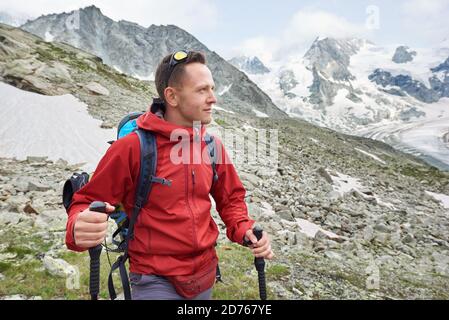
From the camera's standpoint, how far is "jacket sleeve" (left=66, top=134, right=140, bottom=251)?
9.41 feet

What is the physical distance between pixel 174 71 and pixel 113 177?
1.16 meters

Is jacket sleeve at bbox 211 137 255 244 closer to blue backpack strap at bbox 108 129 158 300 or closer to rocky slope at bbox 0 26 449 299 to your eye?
blue backpack strap at bbox 108 129 158 300

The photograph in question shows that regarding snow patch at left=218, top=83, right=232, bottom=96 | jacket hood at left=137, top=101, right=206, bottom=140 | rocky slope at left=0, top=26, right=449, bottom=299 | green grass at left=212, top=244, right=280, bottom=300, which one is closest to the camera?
jacket hood at left=137, top=101, right=206, bottom=140

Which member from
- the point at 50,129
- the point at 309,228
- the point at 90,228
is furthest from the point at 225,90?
the point at 90,228

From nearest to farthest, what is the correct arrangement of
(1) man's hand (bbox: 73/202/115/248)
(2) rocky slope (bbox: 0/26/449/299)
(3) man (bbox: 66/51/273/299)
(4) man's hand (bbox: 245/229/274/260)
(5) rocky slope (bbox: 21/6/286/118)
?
1. (1) man's hand (bbox: 73/202/115/248)
2. (3) man (bbox: 66/51/273/299)
3. (4) man's hand (bbox: 245/229/274/260)
4. (2) rocky slope (bbox: 0/26/449/299)
5. (5) rocky slope (bbox: 21/6/286/118)

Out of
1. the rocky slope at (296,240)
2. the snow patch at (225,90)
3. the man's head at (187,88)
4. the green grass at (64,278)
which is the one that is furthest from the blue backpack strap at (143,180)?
the snow patch at (225,90)

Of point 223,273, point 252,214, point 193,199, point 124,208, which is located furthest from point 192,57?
→ point 252,214

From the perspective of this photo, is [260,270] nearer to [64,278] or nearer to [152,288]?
[152,288]

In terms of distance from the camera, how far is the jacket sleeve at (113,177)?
2.87 m

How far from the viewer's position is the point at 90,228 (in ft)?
8.17

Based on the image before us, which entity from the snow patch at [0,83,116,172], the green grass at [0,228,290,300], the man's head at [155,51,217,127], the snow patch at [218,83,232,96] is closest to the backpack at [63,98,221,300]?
the man's head at [155,51,217,127]

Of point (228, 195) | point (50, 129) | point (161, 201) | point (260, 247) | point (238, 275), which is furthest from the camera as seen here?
point (50, 129)

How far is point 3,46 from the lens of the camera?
4531 centimetres
